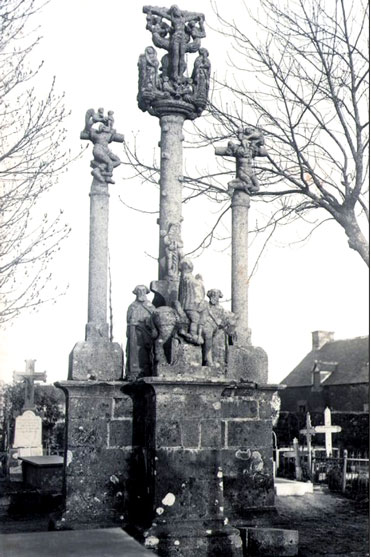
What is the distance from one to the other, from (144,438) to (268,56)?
7.58m

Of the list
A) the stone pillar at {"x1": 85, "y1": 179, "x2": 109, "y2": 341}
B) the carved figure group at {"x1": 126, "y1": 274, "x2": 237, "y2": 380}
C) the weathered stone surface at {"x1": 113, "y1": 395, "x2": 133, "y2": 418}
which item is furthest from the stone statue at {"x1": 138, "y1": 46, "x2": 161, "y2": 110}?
the weathered stone surface at {"x1": 113, "y1": 395, "x2": 133, "y2": 418}

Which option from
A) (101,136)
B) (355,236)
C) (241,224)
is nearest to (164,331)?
(241,224)

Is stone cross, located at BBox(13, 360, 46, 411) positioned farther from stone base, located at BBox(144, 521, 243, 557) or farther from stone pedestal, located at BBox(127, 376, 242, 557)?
stone base, located at BBox(144, 521, 243, 557)

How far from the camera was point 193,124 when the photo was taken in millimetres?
13117

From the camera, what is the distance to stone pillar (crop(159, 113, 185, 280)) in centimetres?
797

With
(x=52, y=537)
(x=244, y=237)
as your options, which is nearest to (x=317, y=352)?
(x=244, y=237)

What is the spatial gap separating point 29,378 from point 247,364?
40.5 ft

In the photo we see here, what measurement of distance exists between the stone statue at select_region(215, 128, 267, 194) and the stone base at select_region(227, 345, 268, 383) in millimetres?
2175

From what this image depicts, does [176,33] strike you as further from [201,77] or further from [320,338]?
[320,338]

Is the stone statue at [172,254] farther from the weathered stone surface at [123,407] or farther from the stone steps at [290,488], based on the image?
the stone steps at [290,488]

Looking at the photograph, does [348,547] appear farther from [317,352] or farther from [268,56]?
[317,352]

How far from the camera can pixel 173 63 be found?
8203 mm

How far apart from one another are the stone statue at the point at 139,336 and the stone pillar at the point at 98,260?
1.02 ft

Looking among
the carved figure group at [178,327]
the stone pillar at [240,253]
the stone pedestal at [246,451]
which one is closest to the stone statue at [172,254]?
the carved figure group at [178,327]
